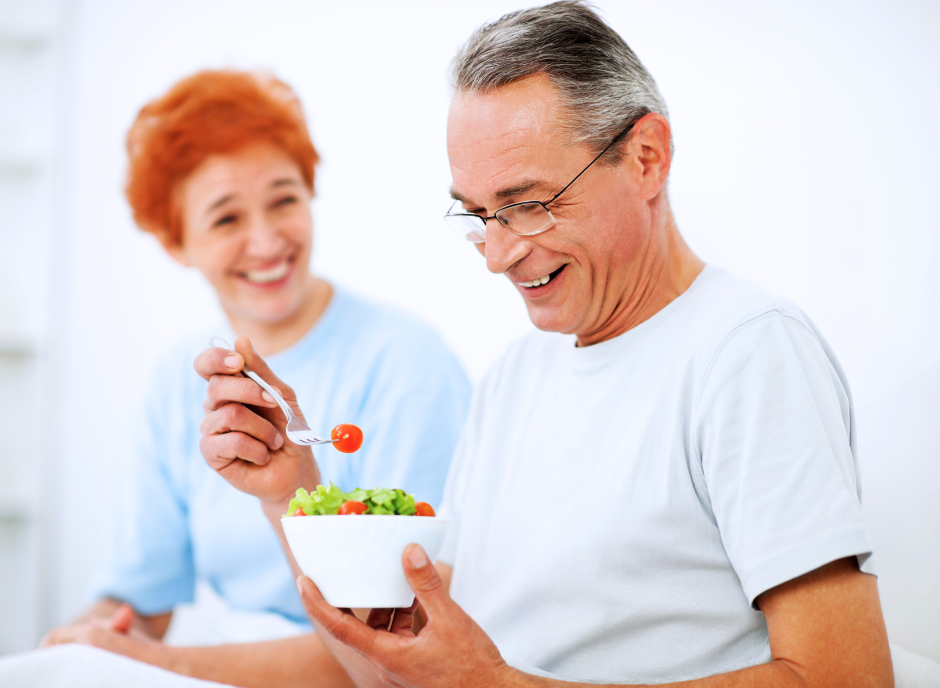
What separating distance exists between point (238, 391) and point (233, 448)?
0.08 m

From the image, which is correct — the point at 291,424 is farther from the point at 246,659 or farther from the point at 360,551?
the point at 246,659

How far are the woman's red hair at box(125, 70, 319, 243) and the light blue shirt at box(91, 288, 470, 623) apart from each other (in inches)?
14.5

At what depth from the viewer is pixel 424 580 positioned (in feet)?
2.71


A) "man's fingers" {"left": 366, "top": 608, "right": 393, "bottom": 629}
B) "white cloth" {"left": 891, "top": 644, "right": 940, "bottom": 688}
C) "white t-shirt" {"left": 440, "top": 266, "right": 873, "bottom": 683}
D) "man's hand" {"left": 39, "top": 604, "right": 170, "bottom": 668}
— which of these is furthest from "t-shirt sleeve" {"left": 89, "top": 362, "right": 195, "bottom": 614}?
"white cloth" {"left": 891, "top": 644, "right": 940, "bottom": 688}

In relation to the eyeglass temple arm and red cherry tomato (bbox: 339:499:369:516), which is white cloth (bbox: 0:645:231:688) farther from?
the eyeglass temple arm

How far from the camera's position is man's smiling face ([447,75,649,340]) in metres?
1.06

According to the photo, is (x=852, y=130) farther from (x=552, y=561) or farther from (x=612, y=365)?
(x=552, y=561)

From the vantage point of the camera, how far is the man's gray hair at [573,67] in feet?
3.49

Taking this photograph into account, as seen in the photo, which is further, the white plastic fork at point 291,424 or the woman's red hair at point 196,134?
the woman's red hair at point 196,134

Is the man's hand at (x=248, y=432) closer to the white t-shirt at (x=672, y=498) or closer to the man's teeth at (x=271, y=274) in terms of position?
the white t-shirt at (x=672, y=498)

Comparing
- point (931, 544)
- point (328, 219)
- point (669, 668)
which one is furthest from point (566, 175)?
point (328, 219)

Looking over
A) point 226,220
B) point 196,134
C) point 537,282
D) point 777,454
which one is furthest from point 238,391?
point 196,134

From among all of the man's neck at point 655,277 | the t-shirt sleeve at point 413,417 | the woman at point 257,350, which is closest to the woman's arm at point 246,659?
the woman at point 257,350

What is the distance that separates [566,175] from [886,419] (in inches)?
28.0
